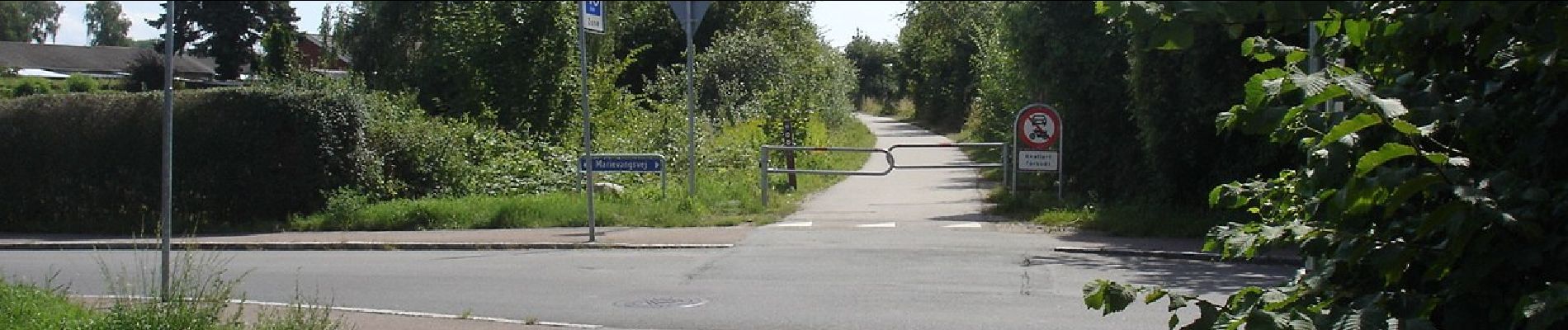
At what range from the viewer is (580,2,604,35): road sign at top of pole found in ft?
50.3

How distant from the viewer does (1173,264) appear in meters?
13.4

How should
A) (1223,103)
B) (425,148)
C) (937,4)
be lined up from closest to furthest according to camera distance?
(1223,103), (425,148), (937,4)

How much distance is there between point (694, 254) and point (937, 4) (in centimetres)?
4802

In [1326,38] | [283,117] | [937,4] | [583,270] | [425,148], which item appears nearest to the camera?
[1326,38]

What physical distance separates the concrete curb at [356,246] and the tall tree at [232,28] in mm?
34915

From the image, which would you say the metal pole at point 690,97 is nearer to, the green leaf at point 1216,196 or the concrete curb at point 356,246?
the concrete curb at point 356,246

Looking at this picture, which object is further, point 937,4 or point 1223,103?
point 937,4

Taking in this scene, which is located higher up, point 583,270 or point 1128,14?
point 1128,14

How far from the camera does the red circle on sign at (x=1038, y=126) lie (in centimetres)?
1780

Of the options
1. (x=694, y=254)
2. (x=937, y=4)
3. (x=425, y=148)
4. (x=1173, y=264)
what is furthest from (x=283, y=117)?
(x=937, y=4)

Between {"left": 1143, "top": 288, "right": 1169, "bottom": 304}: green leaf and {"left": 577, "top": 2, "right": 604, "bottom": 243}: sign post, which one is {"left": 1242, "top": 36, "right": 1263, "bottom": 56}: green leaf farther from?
{"left": 577, "top": 2, "right": 604, "bottom": 243}: sign post

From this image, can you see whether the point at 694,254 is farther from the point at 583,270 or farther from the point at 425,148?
the point at 425,148

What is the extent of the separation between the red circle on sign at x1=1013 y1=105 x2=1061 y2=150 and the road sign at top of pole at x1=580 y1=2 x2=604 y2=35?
17.6ft

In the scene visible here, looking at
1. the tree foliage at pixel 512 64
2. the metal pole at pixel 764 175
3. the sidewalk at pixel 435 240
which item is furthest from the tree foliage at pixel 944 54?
the sidewalk at pixel 435 240
